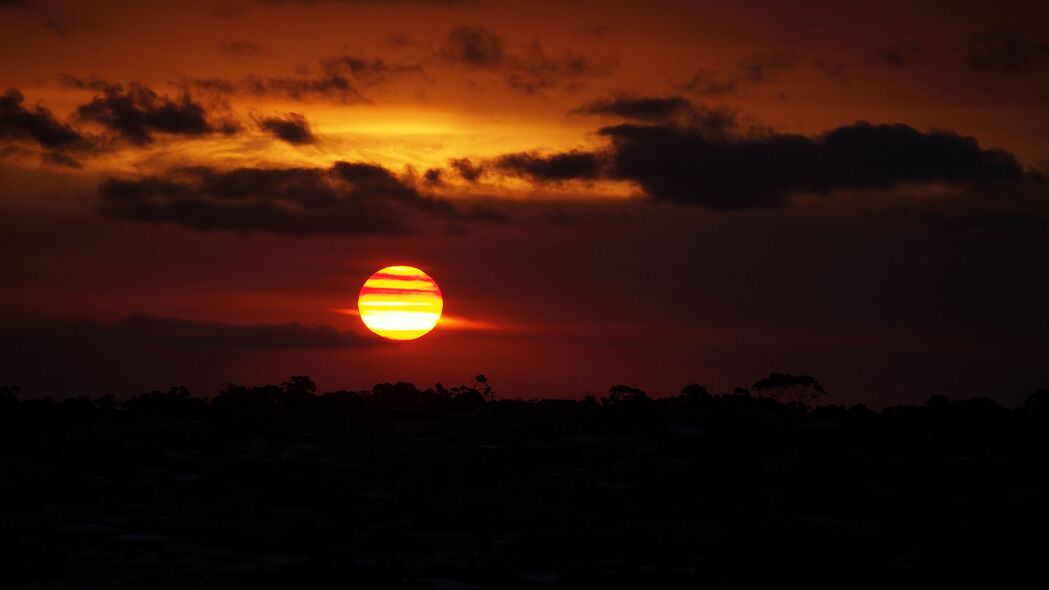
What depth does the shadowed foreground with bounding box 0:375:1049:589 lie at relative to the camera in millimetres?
41875

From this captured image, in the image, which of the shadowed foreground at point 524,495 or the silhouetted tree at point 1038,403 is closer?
the shadowed foreground at point 524,495

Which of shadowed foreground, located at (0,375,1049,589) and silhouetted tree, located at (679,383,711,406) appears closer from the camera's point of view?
shadowed foreground, located at (0,375,1049,589)

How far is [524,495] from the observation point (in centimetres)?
6253

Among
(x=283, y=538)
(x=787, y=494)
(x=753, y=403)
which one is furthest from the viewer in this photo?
(x=753, y=403)

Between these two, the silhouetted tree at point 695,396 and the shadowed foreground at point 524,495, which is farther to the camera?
the silhouetted tree at point 695,396

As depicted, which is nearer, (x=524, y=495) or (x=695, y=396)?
(x=524, y=495)

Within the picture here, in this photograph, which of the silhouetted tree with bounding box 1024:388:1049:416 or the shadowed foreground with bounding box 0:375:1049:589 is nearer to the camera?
the shadowed foreground with bounding box 0:375:1049:589

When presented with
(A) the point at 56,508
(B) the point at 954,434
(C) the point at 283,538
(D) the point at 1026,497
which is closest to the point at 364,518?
(C) the point at 283,538

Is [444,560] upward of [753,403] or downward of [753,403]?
downward

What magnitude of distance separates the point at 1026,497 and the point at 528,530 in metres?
20.6

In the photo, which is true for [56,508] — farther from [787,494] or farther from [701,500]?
[787,494]

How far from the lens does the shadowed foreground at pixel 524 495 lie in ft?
137

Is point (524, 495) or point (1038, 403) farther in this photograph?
point (1038, 403)

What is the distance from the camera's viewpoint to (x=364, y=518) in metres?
57.7
